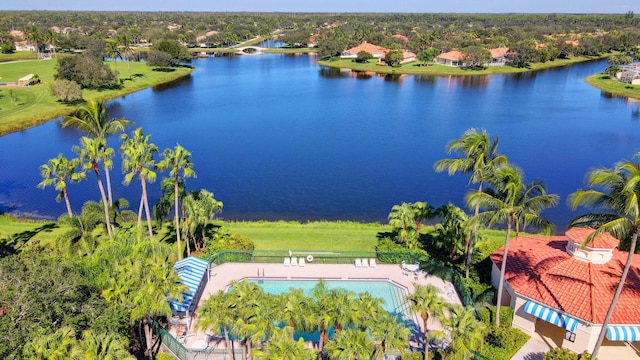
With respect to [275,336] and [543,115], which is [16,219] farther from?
[543,115]

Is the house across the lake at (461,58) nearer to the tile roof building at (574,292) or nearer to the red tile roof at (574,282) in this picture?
the red tile roof at (574,282)

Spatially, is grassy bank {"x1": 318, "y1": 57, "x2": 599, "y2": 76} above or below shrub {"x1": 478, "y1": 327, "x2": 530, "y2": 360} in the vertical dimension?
above

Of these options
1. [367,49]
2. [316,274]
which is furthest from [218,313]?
[367,49]

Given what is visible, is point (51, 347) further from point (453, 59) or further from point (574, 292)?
point (453, 59)

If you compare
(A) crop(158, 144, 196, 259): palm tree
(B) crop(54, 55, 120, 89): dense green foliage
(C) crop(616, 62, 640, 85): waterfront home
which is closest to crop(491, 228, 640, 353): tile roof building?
(A) crop(158, 144, 196, 259): palm tree

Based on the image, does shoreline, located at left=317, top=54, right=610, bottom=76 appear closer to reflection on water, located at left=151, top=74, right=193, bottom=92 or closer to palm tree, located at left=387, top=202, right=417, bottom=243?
reflection on water, located at left=151, top=74, right=193, bottom=92

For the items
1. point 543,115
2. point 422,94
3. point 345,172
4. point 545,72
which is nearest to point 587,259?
point 345,172

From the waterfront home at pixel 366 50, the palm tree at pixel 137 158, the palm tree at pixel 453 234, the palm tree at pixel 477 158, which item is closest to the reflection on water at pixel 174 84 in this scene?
the waterfront home at pixel 366 50
